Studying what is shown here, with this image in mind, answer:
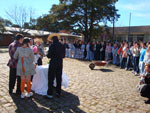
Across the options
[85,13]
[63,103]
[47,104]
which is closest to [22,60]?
[47,104]

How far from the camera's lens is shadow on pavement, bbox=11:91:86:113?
401 cm

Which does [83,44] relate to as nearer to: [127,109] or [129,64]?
[129,64]

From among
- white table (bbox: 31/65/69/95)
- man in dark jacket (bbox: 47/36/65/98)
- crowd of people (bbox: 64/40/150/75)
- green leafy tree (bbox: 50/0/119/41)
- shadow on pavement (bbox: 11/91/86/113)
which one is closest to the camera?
shadow on pavement (bbox: 11/91/86/113)

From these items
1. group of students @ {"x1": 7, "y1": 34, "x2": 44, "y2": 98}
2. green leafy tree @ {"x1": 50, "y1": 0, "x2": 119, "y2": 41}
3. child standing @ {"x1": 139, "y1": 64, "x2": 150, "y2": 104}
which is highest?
green leafy tree @ {"x1": 50, "y1": 0, "x2": 119, "y2": 41}

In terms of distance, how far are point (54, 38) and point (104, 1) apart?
750 inches

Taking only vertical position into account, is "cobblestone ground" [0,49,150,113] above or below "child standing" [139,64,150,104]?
below

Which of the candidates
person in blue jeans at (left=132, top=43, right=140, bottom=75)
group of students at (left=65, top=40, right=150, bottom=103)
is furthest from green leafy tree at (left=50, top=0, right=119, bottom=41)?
person in blue jeans at (left=132, top=43, right=140, bottom=75)

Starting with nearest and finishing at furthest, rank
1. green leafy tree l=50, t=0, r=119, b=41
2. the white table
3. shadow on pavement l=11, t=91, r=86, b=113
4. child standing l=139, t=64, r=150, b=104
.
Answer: shadow on pavement l=11, t=91, r=86, b=113 < child standing l=139, t=64, r=150, b=104 < the white table < green leafy tree l=50, t=0, r=119, b=41

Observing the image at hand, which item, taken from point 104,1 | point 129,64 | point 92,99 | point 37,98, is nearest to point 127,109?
point 92,99

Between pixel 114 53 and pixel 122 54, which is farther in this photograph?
pixel 114 53

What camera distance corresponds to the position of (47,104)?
4.39 m

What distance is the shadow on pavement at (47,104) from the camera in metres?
4.01

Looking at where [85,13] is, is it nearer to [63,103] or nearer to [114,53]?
[114,53]

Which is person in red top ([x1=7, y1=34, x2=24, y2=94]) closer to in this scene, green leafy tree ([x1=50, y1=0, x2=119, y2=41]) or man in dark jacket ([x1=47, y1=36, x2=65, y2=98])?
man in dark jacket ([x1=47, y1=36, x2=65, y2=98])
